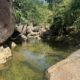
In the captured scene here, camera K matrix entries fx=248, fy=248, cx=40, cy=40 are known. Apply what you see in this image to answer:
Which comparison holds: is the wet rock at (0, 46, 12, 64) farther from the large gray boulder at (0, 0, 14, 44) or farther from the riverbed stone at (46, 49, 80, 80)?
the riverbed stone at (46, 49, 80, 80)

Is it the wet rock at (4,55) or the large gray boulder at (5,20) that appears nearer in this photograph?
the wet rock at (4,55)

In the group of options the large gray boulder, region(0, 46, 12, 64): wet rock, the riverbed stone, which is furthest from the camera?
the large gray boulder

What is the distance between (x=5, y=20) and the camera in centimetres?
2072

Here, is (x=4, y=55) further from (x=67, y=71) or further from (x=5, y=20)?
(x=67, y=71)

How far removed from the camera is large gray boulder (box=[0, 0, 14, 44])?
20.3m

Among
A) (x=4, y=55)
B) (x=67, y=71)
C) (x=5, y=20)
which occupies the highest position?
(x=67, y=71)

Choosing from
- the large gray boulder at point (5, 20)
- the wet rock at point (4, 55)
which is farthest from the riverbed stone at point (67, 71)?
the large gray boulder at point (5, 20)

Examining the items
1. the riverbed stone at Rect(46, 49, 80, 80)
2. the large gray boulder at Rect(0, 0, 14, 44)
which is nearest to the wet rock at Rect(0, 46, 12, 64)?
the large gray boulder at Rect(0, 0, 14, 44)

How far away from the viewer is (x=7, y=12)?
2133 centimetres

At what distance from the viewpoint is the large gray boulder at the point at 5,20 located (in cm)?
2030

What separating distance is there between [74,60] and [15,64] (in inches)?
343

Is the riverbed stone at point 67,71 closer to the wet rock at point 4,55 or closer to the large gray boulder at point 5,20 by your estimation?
the wet rock at point 4,55

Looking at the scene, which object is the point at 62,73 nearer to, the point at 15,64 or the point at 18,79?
the point at 18,79

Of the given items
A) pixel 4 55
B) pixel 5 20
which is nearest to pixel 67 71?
pixel 4 55
